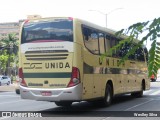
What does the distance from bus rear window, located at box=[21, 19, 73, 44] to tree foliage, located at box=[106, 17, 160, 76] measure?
10.5m

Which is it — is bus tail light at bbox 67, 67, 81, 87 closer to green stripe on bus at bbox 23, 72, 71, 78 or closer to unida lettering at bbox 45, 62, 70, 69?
green stripe on bus at bbox 23, 72, 71, 78

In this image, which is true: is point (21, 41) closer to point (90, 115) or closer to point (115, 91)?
point (90, 115)

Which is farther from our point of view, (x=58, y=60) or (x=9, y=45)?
(x=9, y=45)

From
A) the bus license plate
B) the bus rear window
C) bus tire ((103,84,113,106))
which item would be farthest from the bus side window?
bus tire ((103,84,113,106))

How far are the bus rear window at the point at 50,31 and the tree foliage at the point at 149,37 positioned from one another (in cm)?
1050

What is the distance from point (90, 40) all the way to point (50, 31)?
1.63 meters

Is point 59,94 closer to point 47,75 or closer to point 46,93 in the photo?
point 46,93

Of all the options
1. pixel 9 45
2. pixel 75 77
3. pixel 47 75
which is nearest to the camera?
pixel 75 77

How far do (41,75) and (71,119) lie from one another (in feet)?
7.54

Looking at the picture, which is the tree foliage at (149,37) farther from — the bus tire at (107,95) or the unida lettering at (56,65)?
the bus tire at (107,95)

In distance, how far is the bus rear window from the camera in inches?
491

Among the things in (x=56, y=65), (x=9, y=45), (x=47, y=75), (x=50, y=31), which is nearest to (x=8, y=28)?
(x=9, y=45)

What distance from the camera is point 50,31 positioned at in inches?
499

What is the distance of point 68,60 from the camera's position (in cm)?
1238
